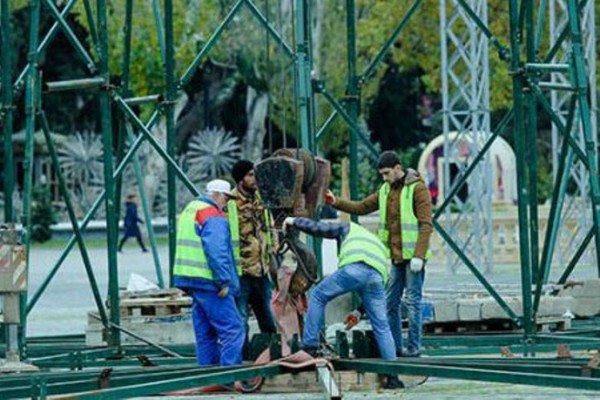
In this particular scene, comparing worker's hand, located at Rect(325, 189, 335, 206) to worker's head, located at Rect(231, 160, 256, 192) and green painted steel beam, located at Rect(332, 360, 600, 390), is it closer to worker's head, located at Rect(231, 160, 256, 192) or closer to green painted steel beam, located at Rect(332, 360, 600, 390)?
worker's head, located at Rect(231, 160, 256, 192)

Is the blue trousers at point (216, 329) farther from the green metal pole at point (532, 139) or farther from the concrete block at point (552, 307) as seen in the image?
the concrete block at point (552, 307)

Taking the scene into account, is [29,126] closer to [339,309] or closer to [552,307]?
[339,309]

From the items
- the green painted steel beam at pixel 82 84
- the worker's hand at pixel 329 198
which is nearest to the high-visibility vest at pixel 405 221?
the worker's hand at pixel 329 198

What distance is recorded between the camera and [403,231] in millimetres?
20594

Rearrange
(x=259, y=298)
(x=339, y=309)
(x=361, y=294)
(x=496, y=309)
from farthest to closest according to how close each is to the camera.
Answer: (x=339, y=309) < (x=496, y=309) < (x=259, y=298) < (x=361, y=294)

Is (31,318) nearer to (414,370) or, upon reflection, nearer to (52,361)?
(52,361)

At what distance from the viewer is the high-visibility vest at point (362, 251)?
1895 centimetres

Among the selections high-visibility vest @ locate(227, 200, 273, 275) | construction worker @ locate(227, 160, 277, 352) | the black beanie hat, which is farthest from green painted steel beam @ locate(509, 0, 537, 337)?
the black beanie hat

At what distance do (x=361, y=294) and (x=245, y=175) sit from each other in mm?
1472

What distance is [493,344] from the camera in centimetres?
2195

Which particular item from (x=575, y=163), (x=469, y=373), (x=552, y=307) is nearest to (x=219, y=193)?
(x=469, y=373)

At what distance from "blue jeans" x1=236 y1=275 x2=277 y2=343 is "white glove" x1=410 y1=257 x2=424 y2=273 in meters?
1.28

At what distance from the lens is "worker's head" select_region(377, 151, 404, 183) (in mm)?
20500

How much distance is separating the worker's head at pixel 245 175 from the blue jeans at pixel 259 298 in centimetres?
77
